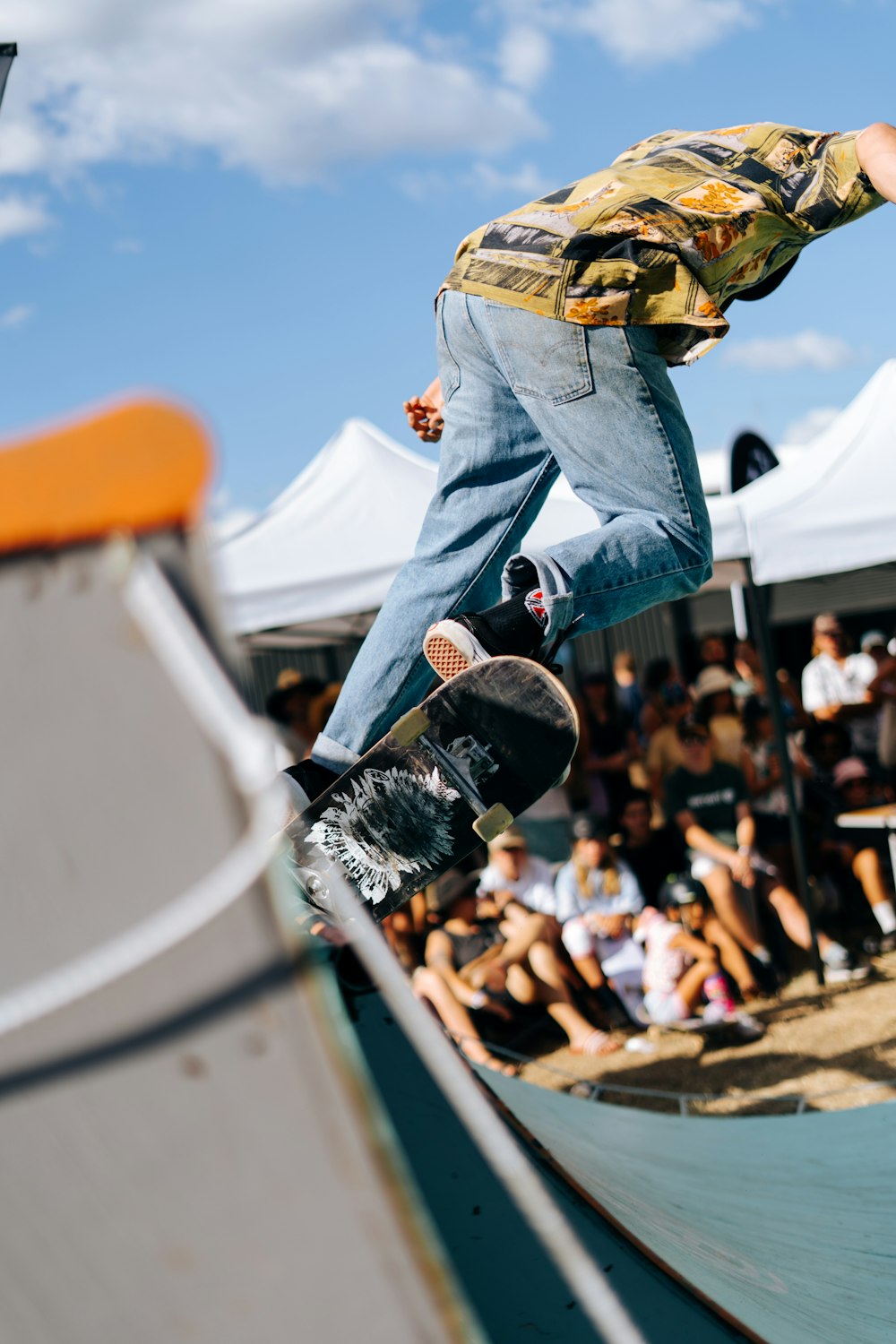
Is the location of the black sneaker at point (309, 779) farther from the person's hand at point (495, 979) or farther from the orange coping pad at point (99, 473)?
the person's hand at point (495, 979)

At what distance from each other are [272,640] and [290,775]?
5.42 m

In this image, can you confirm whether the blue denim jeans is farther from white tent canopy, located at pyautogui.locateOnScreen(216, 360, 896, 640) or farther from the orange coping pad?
white tent canopy, located at pyautogui.locateOnScreen(216, 360, 896, 640)

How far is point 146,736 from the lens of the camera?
0.68 meters

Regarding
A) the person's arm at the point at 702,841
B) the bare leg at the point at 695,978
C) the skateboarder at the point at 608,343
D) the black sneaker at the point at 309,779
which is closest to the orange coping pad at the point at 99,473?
the skateboarder at the point at 608,343

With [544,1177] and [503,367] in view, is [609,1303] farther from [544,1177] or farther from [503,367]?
[503,367]

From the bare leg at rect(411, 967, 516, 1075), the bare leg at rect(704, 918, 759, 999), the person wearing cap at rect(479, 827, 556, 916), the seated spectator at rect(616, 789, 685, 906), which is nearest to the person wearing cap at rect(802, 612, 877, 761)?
Answer: the seated spectator at rect(616, 789, 685, 906)

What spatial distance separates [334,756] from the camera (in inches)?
81.8

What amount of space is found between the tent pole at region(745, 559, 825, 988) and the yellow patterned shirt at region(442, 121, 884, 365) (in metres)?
3.78

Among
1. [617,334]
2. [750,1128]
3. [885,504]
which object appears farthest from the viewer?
[885,504]

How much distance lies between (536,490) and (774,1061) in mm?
3460

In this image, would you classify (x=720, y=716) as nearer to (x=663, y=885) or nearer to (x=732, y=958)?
(x=663, y=885)

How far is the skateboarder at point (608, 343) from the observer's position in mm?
1877

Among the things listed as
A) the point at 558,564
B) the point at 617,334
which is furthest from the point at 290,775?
the point at 617,334

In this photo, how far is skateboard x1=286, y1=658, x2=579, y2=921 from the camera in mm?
1813
